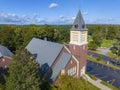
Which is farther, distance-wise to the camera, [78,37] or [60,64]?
[78,37]

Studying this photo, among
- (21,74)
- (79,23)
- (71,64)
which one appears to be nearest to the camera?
(21,74)

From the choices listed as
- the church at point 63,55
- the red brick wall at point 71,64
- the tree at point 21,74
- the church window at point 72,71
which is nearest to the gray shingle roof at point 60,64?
the church at point 63,55

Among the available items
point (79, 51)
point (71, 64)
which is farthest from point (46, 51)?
point (79, 51)

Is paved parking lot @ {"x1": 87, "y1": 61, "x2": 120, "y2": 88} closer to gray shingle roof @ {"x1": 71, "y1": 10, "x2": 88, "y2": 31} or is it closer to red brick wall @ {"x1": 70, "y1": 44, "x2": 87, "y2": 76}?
red brick wall @ {"x1": 70, "y1": 44, "x2": 87, "y2": 76}

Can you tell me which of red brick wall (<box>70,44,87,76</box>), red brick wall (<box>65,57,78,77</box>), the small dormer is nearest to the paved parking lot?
red brick wall (<box>70,44,87,76</box>)

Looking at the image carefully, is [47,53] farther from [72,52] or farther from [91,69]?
[91,69]

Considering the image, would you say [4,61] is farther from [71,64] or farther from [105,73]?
[105,73]
